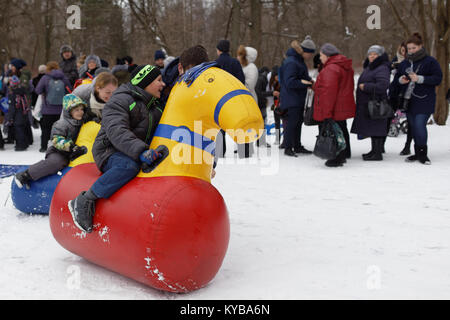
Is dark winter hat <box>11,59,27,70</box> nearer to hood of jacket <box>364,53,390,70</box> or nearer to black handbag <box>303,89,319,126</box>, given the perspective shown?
black handbag <box>303,89,319,126</box>

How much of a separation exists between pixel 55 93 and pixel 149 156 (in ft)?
24.4

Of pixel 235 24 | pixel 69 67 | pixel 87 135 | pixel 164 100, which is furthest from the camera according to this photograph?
pixel 235 24

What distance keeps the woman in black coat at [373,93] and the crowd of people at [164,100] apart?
2 cm

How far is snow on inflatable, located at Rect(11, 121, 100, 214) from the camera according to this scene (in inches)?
207

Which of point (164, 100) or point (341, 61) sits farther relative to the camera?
point (341, 61)

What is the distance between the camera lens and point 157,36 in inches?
775

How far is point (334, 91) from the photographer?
25.6 ft

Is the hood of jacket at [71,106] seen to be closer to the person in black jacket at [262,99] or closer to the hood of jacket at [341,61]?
the hood of jacket at [341,61]

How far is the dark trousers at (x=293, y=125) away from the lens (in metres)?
8.88

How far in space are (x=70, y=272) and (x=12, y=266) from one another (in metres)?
0.53

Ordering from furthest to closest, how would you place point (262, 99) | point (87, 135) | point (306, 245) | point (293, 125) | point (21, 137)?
point (262, 99)
point (21, 137)
point (293, 125)
point (87, 135)
point (306, 245)

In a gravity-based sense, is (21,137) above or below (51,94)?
below

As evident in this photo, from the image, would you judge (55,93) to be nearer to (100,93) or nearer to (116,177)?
(100,93)

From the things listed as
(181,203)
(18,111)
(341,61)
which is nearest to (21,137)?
(18,111)
